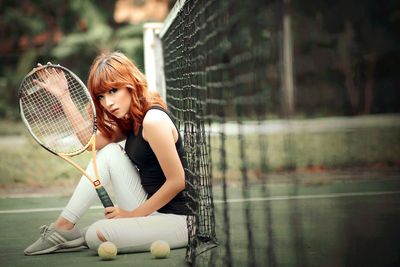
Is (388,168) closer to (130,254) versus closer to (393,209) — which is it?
(393,209)

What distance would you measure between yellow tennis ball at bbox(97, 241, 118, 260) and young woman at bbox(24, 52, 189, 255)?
85 mm

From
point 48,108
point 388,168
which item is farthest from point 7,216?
Result: point 388,168

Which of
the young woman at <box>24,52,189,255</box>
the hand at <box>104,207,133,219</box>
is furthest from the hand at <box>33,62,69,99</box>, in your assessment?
the hand at <box>104,207,133,219</box>

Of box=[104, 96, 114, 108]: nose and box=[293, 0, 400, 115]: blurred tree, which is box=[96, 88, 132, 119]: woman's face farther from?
box=[293, 0, 400, 115]: blurred tree

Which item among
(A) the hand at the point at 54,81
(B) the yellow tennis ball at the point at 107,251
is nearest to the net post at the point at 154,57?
(A) the hand at the point at 54,81

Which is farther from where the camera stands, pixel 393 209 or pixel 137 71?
pixel 393 209

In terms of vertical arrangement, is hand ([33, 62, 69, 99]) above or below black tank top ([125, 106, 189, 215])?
above

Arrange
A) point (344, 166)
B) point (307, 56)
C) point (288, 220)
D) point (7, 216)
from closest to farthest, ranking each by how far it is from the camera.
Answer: point (288, 220) < point (7, 216) < point (344, 166) < point (307, 56)

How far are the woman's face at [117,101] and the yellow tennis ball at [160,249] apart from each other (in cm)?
57

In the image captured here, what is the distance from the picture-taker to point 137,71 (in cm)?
372

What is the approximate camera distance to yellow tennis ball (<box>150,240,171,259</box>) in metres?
3.50

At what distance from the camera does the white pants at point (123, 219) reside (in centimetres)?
362

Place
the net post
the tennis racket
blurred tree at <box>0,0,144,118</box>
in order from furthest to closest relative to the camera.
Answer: blurred tree at <box>0,0,144,118</box> < the net post < the tennis racket

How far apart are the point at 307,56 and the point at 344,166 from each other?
9.08 meters
